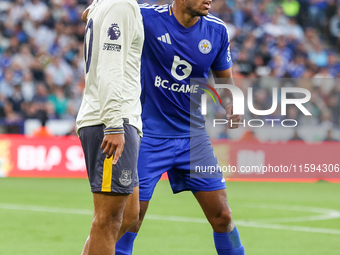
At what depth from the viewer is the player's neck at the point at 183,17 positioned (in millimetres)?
4570

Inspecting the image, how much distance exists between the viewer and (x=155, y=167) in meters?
4.54

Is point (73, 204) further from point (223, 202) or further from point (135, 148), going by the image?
point (135, 148)

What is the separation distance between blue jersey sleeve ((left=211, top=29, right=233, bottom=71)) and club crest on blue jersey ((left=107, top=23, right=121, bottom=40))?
1455 mm

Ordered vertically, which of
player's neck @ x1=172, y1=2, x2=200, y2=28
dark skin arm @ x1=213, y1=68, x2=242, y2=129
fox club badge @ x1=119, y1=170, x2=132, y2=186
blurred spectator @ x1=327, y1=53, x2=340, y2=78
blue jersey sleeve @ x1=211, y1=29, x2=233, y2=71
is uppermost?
player's neck @ x1=172, y1=2, x2=200, y2=28

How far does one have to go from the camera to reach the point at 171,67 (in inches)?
180

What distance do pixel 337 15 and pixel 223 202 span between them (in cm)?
1486

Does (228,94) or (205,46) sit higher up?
(205,46)

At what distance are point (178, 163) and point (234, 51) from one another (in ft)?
40.5

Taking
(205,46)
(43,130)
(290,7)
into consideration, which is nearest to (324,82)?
(290,7)

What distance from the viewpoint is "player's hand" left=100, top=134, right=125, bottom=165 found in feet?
11.2

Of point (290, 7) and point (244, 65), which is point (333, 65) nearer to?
point (290, 7)

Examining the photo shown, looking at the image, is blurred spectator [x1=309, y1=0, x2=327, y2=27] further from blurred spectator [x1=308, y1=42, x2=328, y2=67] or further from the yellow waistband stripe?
the yellow waistband stripe

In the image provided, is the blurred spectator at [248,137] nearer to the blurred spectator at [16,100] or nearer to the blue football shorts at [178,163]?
the blurred spectator at [16,100]

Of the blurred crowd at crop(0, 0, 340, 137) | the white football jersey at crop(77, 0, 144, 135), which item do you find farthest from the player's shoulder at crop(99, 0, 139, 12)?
the blurred crowd at crop(0, 0, 340, 137)
